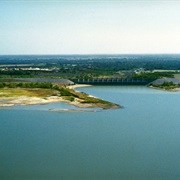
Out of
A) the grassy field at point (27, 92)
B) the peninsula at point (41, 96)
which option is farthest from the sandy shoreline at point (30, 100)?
the grassy field at point (27, 92)

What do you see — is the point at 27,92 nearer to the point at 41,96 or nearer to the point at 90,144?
the point at 41,96

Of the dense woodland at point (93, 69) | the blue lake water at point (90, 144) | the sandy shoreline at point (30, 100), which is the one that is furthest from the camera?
the dense woodland at point (93, 69)

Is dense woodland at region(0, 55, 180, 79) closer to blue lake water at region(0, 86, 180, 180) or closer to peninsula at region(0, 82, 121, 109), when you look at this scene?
peninsula at region(0, 82, 121, 109)

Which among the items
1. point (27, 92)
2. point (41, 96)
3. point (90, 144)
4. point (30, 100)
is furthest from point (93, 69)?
point (90, 144)

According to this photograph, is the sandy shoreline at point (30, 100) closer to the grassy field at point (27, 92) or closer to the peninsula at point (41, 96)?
the peninsula at point (41, 96)

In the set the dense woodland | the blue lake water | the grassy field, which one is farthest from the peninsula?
the dense woodland

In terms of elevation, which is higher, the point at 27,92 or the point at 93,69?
the point at 27,92

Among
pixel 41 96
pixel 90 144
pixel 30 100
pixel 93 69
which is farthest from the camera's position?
pixel 93 69

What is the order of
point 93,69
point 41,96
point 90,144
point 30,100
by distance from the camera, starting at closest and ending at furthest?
point 90,144
point 30,100
point 41,96
point 93,69

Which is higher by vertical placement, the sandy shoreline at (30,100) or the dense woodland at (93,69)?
the sandy shoreline at (30,100)
